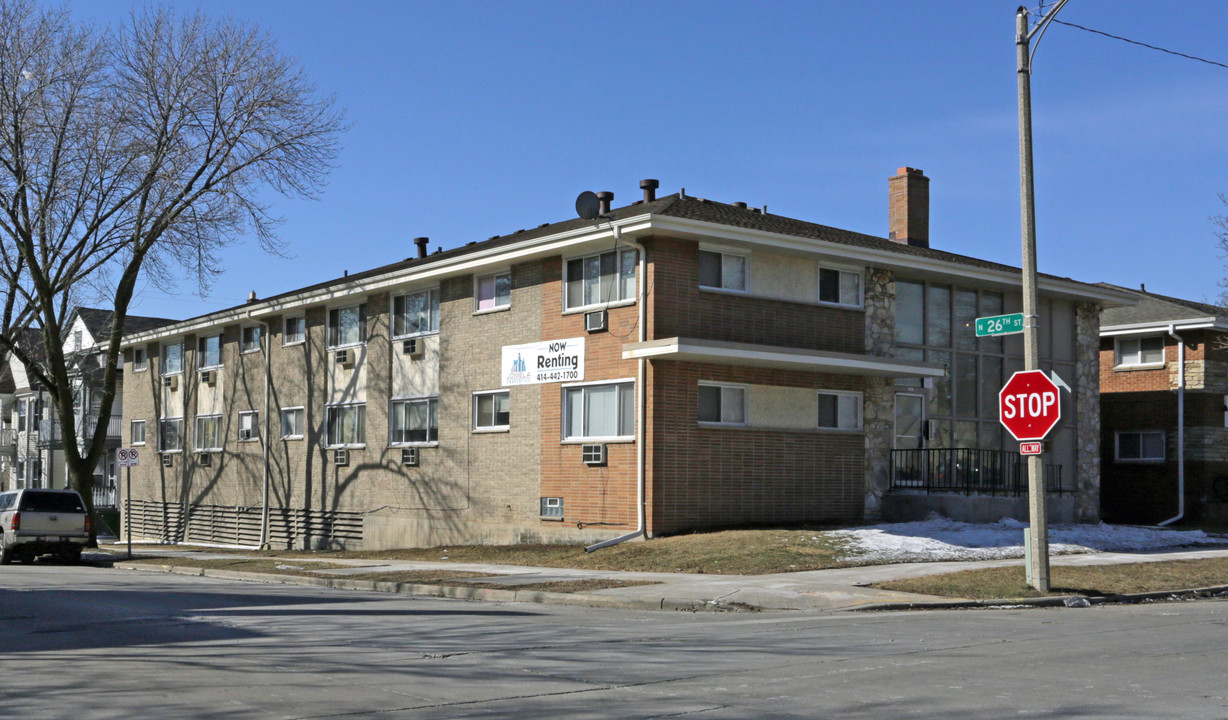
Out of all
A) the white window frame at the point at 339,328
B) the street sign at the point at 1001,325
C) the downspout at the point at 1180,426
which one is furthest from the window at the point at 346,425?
the downspout at the point at 1180,426

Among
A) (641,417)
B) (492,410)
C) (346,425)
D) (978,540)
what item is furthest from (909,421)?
(346,425)

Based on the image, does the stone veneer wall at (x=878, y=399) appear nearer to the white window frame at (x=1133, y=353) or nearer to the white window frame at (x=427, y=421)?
the white window frame at (x=427, y=421)

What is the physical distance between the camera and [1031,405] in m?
15.5

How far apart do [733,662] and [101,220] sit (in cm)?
2729

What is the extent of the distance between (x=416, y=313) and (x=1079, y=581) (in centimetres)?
1771

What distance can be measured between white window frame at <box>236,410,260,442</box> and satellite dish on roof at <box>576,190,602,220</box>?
49.1 ft

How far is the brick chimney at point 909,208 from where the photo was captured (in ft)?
102

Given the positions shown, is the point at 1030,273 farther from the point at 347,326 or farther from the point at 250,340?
the point at 250,340

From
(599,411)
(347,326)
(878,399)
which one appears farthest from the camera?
(347,326)

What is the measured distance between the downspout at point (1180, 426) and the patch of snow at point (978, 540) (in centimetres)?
767

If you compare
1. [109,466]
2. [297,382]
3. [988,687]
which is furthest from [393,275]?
[109,466]

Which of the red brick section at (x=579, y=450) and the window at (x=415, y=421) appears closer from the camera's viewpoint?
the red brick section at (x=579, y=450)

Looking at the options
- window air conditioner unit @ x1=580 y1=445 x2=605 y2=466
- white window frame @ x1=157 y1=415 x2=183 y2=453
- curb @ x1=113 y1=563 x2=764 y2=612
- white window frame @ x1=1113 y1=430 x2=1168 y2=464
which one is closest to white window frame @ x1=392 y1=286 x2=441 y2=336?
window air conditioner unit @ x1=580 y1=445 x2=605 y2=466

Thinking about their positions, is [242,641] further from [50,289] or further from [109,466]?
[109,466]
